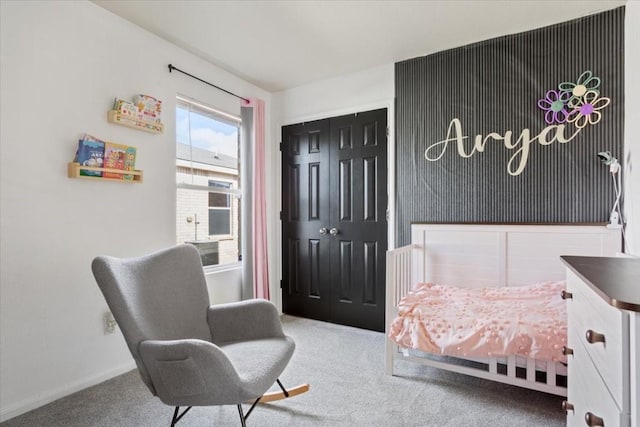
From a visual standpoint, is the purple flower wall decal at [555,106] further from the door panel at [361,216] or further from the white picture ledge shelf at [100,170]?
the white picture ledge shelf at [100,170]

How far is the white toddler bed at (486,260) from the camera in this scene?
2.09 m

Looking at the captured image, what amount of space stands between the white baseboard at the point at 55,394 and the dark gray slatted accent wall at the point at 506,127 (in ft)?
7.51

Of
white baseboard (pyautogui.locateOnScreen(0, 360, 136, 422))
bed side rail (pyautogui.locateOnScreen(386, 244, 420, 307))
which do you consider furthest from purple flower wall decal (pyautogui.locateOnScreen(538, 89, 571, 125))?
white baseboard (pyautogui.locateOnScreen(0, 360, 136, 422))

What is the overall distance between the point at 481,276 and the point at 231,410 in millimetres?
1917

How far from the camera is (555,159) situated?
2.37m

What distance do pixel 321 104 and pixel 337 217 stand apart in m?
1.12

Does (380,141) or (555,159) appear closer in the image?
(555,159)

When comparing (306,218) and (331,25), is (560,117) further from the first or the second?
(306,218)

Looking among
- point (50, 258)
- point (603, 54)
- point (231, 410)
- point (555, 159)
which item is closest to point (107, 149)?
point (50, 258)

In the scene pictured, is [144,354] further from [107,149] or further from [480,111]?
[480,111]

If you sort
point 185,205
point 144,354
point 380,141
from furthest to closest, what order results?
point 380,141, point 185,205, point 144,354

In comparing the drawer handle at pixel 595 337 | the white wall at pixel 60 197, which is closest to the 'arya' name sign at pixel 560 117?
the drawer handle at pixel 595 337

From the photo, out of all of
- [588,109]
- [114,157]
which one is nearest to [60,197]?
[114,157]

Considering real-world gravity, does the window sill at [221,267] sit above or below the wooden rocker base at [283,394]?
above
